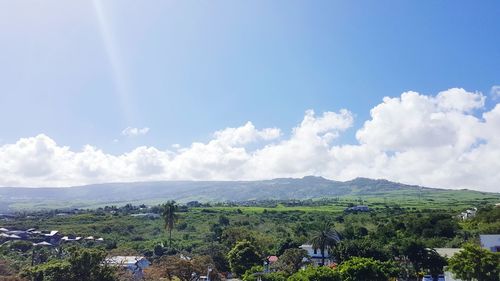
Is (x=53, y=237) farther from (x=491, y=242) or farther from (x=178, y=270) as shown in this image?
(x=491, y=242)

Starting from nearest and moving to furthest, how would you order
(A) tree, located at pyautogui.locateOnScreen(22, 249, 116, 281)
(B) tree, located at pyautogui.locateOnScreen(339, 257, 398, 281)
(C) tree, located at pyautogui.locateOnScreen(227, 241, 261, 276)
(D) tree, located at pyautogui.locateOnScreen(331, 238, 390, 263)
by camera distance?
(A) tree, located at pyautogui.locateOnScreen(22, 249, 116, 281) < (B) tree, located at pyautogui.locateOnScreen(339, 257, 398, 281) < (D) tree, located at pyautogui.locateOnScreen(331, 238, 390, 263) < (C) tree, located at pyautogui.locateOnScreen(227, 241, 261, 276)

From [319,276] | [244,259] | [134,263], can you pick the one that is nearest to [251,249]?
[244,259]

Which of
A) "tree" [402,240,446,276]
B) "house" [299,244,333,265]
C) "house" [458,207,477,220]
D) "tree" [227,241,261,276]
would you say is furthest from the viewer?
"house" [458,207,477,220]

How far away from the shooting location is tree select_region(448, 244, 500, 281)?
3278 cm

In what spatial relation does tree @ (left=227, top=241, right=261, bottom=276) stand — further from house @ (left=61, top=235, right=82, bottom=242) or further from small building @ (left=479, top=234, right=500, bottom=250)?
house @ (left=61, top=235, right=82, bottom=242)

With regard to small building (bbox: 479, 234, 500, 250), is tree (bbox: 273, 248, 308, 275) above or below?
below

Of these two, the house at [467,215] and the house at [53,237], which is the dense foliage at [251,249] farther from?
the house at [467,215]

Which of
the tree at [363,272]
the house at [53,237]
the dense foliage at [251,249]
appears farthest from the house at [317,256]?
the house at [53,237]

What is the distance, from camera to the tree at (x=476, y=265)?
3278 cm

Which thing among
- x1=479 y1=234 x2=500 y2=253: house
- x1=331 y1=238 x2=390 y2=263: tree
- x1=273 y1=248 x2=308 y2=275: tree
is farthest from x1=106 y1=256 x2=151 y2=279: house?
x1=479 y1=234 x2=500 y2=253: house

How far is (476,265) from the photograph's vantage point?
3306cm

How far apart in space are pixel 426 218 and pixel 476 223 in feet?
24.6

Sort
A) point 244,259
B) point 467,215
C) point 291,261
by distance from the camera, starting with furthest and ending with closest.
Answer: point 467,215 < point 244,259 < point 291,261

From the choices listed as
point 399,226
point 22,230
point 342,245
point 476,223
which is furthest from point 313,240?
point 22,230
